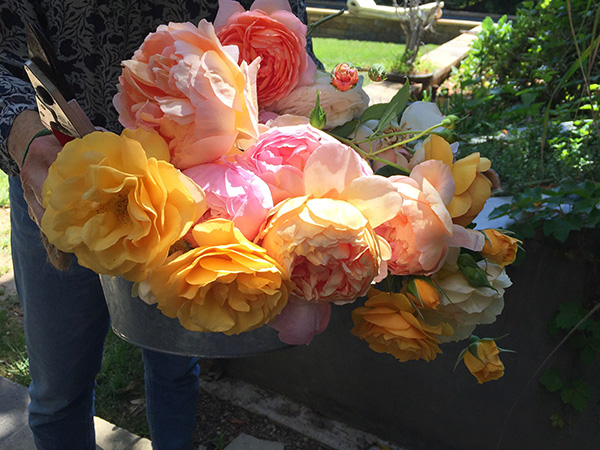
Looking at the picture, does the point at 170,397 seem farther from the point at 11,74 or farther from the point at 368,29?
the point at 368,29

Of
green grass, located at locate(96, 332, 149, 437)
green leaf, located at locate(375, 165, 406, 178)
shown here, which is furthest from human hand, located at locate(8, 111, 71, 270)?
green grass, located at locate(96, 332, 149, 437)

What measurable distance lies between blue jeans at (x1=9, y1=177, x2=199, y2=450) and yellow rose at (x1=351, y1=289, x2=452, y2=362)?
0.91 meters

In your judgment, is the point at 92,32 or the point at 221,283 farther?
the point at 92,32

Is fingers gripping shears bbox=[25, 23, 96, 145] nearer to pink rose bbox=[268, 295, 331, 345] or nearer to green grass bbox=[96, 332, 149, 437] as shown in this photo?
pink rose bbox=[268, 295, 331, 345]

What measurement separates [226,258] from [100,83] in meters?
0.95

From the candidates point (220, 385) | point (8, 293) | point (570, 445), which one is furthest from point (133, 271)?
point (8, 293)

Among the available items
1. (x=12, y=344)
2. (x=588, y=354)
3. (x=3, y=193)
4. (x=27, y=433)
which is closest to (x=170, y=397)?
(x=27, y=433)

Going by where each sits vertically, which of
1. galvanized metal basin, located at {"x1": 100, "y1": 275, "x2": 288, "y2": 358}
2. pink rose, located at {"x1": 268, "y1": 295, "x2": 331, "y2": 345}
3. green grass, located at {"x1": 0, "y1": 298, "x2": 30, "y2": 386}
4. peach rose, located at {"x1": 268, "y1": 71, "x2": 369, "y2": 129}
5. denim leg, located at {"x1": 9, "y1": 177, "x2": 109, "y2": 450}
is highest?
peach rose, located at {"x1": 268, "y1": 71, "x2": 369, "y2": 129}

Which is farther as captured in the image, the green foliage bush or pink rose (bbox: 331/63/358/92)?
the green foliage bush

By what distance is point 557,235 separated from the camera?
180 centimetres

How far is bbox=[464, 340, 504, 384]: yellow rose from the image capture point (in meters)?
0.92

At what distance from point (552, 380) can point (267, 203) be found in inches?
71.5

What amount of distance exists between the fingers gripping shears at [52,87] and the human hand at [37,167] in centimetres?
5

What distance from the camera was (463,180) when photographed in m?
0.77
